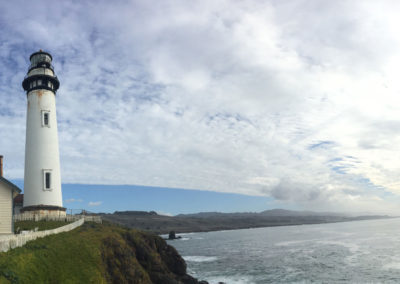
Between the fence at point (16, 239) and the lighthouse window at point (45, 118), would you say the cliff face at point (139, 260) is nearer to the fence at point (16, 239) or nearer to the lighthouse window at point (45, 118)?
the fence at point (16, 239)

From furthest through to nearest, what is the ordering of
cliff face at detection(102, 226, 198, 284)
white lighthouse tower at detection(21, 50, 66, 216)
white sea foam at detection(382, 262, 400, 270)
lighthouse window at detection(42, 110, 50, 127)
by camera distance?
1. white sea foam at detection(382, 262, 400, 270)
2. lighthouse window at detection(42, 110, 50, 127)
3. white lighthouse tower at detection(21, 50, 66, 216)
4. cliff face at detection(102, 226, 198, 284)

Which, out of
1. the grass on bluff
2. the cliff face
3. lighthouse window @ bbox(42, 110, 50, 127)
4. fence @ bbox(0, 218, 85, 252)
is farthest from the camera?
lighthouse window @ bbox(42, 110, 50, 127)

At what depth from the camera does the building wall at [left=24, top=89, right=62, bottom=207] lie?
36781 mm

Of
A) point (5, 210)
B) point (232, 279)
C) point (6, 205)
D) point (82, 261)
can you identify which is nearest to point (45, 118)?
point (6, 205)

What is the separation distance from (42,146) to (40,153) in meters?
0.89

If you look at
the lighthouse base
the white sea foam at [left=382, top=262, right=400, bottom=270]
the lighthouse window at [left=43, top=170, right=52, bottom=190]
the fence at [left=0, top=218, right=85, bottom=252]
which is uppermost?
the lighthouse window at [left=43, top=170, right=52, bottom=190]

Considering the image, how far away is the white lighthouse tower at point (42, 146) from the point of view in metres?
36.7

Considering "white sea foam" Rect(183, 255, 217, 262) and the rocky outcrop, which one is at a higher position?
the rocky outcrop

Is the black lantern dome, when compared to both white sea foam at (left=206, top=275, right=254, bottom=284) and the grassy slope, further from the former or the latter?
white sea foam at (left=206, top=275, right=254, bottom=284)

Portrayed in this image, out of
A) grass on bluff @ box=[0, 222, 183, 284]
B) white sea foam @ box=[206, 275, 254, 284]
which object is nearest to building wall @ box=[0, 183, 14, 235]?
grass on bluff @ box=[0, 222, 183, 284]

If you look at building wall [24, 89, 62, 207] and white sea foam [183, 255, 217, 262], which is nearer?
building wall [24, 89, 62, 207]

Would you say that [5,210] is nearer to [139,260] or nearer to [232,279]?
[139,260]

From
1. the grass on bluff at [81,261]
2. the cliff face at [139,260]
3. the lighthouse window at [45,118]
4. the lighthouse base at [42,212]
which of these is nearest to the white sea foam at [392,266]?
the cliff face at [139,260]

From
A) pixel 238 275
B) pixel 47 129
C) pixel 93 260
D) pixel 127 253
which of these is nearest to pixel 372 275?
pixel 238 275
